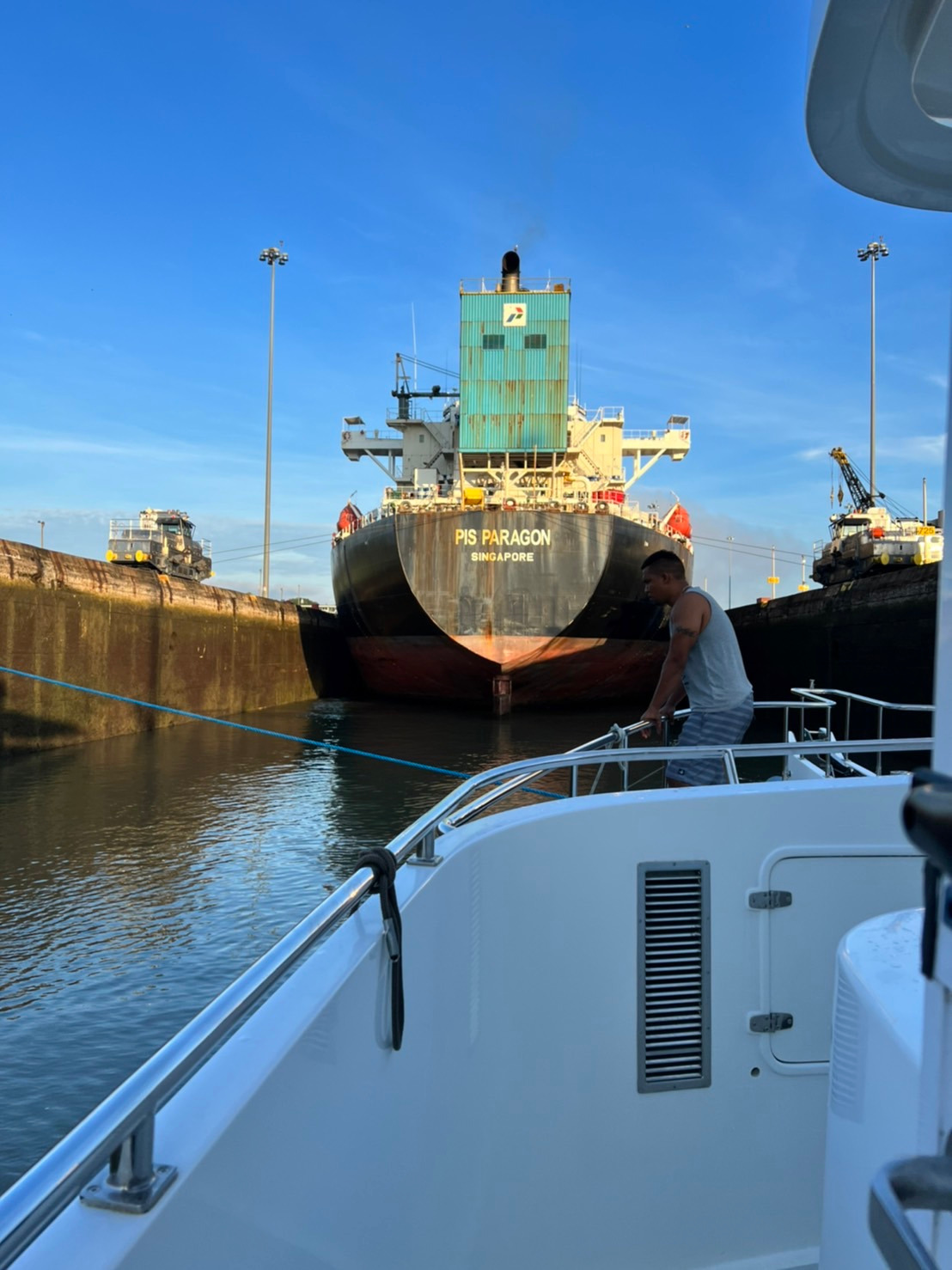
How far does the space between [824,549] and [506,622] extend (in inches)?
847

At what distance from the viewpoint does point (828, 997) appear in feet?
8.72

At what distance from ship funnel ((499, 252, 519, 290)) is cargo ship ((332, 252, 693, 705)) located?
1.2 inches

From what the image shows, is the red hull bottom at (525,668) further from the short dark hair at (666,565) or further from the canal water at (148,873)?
the short dark hair at (666,565)

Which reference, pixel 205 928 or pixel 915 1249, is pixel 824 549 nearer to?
pixel 205 928

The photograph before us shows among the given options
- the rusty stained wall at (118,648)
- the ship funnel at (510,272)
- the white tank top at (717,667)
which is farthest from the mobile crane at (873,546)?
the white tank top at (717,667)

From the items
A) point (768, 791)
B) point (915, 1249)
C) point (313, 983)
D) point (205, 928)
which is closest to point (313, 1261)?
point (313, 983)

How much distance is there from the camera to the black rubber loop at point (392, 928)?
1.75 metres

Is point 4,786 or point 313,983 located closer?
point 313,983

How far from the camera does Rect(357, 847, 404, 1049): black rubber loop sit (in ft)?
5.75

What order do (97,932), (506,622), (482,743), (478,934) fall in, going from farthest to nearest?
(506,622), (482,743), (97,932), (478,934)

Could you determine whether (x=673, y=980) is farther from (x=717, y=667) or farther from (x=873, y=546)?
(x=873, y=546)

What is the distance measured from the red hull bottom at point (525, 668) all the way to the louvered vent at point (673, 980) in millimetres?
14996

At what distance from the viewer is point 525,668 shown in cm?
1805

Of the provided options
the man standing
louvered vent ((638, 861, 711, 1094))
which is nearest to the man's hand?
the man standing
